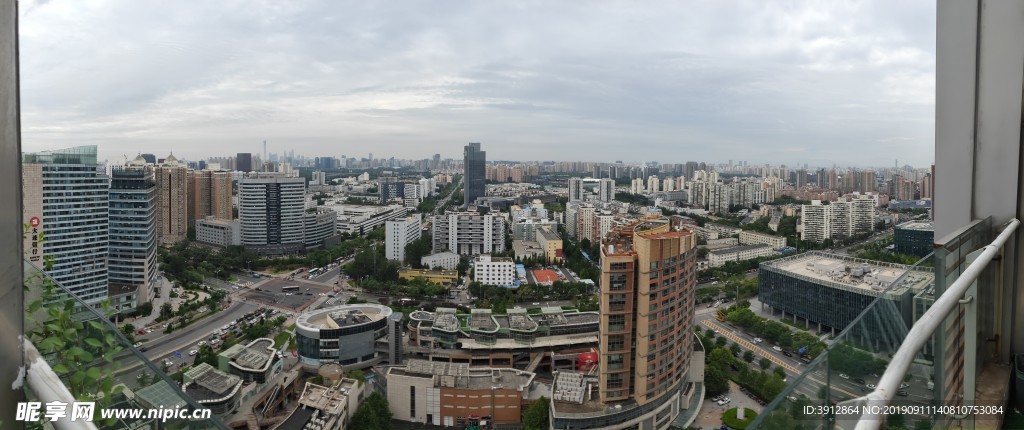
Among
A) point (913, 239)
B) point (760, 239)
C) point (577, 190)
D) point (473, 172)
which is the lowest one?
point (760, 239)

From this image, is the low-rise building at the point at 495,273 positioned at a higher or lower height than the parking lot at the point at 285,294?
higher

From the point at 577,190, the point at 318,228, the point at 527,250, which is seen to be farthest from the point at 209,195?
the point at 577,190

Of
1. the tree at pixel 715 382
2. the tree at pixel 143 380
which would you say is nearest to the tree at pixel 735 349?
the tree at pixel 715 382

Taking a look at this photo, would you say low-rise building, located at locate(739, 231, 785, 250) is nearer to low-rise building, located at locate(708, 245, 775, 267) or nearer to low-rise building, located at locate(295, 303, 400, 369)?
low-rise building, located at locate(708, 245, 775, 267)

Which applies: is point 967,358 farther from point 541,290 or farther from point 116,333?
point 541,290

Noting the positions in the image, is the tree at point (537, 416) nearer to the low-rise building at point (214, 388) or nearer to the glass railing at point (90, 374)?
the low-rise building at point (214, 388)

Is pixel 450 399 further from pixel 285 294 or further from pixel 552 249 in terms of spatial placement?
pixel 552 249
